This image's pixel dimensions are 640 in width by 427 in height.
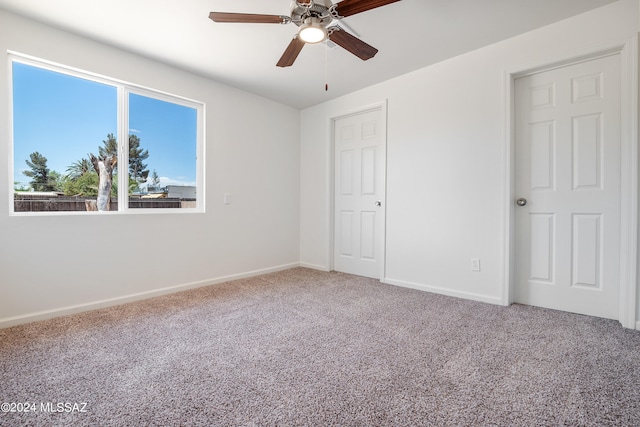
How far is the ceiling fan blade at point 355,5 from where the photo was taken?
5.42 feet

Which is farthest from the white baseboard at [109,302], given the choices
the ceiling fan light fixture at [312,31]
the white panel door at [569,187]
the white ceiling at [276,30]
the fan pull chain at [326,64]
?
the white panel door at [569,187]

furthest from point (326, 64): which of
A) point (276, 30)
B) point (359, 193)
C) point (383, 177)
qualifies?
point (359, 193)

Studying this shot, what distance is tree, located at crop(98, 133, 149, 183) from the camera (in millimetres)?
2678

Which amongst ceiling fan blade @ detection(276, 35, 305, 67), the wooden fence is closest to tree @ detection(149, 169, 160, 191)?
the wooden fence

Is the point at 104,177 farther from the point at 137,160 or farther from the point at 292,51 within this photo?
the point at 292,51

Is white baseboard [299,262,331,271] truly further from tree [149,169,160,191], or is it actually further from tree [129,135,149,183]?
tree [129,135,149,183]

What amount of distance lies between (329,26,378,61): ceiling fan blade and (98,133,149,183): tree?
7.13 feet

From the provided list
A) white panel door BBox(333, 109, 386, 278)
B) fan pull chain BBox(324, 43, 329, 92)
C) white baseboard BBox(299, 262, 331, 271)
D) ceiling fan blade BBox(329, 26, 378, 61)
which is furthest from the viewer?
white baseboard BBox(299, 262, 331, 271)

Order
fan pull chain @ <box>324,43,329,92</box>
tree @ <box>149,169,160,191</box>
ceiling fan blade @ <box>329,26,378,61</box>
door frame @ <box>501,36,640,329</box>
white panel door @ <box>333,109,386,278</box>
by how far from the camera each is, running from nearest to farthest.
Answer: ceiling fan blade @ <box>329,26,378,61</box>, door frame @ <box>501,36,640,329</box>, fan pull chain @ <box>324,43,329,92</box>, tree @ <box>149,169,160,191</box>, white panel door @ <box>333,109,386,278</box>

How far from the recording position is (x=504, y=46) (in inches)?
101

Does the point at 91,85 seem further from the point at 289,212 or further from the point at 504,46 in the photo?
the point at 504,46

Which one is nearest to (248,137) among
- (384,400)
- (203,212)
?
(203,212)

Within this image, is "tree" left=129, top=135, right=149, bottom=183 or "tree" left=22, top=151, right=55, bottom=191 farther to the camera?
"tree" left=129, top=135, right=149, bottom=183

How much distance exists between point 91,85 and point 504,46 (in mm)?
3736
